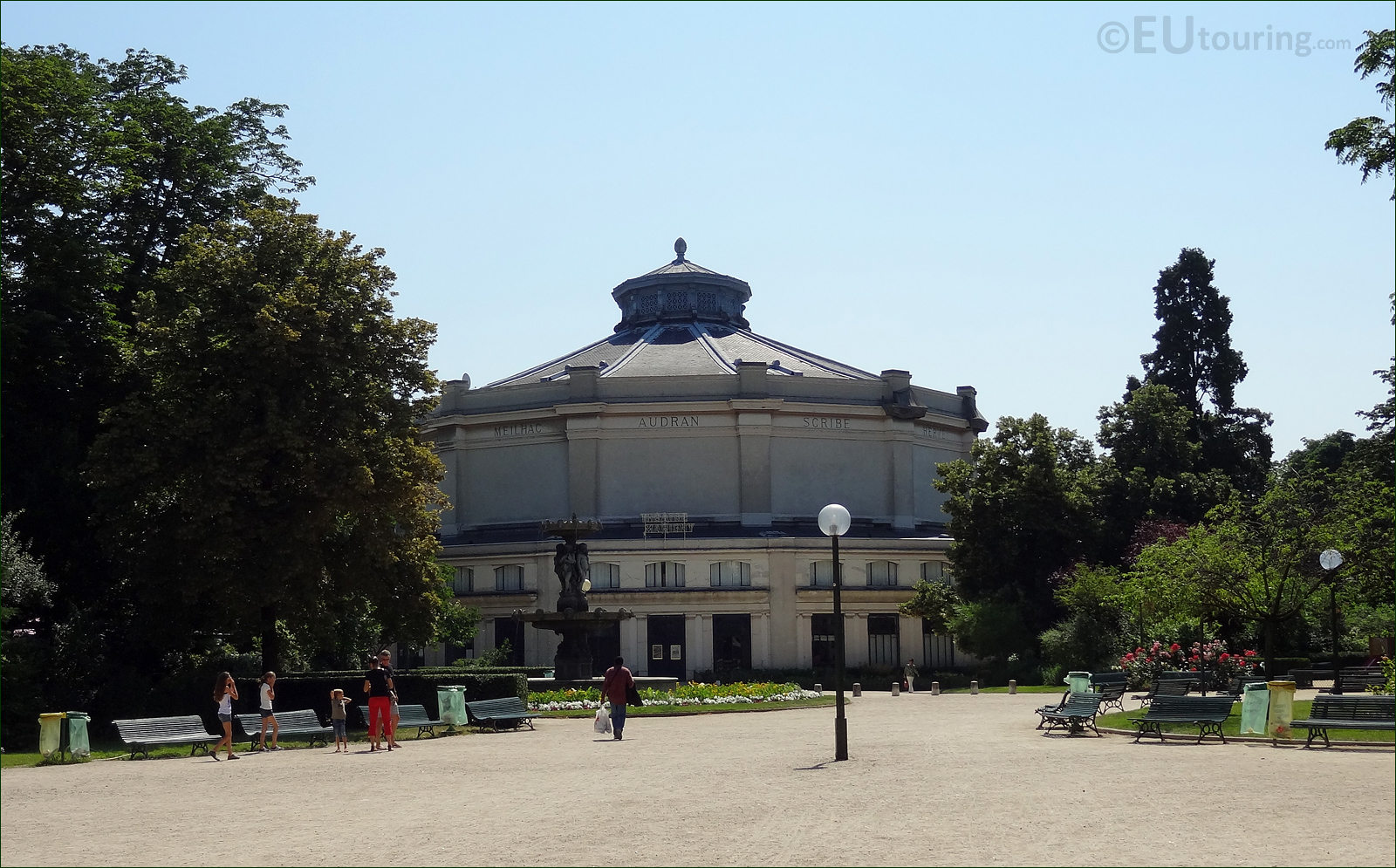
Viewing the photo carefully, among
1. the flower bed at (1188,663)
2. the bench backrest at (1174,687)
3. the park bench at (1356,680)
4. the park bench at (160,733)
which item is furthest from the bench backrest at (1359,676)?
the park bench at (160,733)

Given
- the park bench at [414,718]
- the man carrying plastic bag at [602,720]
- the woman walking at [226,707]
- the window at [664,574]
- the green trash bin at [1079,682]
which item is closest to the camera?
the woman walking at [226,707]

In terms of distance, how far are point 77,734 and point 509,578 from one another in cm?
4724

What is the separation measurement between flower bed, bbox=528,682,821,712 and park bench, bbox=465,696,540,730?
382cm

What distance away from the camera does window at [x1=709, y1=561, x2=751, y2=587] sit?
72.8m

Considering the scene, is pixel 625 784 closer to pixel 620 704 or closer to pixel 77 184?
pixel 620 704

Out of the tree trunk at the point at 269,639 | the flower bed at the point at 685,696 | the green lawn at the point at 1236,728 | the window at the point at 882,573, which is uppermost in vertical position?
the window at the point at 882,573

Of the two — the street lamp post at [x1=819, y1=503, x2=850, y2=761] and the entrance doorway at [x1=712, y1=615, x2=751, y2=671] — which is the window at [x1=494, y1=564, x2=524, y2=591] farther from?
the street lamp post at [x1=819, y1=503, x2=850, y2=761]

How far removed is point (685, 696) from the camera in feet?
139

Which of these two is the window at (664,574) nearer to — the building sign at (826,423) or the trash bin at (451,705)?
the building sign at (826,423)

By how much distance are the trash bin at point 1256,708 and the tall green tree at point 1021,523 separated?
122 feet

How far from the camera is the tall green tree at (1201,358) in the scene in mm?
80875

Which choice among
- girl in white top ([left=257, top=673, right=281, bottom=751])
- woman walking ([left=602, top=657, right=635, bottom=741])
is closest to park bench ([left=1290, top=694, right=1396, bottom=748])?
woman walking ([left=602, top=657, right=635, bottom=741])

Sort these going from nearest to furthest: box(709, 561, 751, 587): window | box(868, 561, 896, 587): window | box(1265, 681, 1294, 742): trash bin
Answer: box(1265, 681, 1294, 742): trash bin, box(709, 561, 751, 587): window, box(868, 561, 896, 587): window

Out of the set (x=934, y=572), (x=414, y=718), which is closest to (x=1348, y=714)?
(x=414, y=718)
